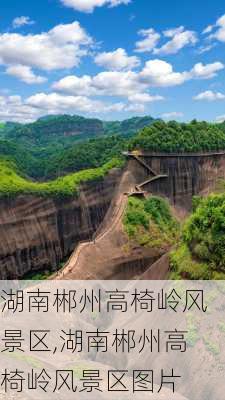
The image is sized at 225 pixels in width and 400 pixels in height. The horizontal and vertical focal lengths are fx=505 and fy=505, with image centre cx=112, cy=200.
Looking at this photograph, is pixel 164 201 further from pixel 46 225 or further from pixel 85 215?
pixel 46 225

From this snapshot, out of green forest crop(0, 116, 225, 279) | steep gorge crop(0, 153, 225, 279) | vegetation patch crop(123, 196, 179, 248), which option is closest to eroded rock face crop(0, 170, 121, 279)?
steep gorge crop(0, 153, 225, 279)

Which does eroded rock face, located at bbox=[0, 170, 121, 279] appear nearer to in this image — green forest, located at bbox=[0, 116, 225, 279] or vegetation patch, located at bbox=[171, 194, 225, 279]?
green forest, located at bbox=[0, 116, 225, 279]

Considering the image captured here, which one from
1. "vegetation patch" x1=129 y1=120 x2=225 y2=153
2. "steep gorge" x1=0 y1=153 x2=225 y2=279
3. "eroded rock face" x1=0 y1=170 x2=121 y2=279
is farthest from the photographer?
"vegetation patch" x1=129 y1=120 x2=225 y2=153

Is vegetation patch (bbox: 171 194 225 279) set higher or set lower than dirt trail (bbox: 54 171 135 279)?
higher

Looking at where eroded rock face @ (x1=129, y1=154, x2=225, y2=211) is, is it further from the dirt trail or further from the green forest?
the dirt trail

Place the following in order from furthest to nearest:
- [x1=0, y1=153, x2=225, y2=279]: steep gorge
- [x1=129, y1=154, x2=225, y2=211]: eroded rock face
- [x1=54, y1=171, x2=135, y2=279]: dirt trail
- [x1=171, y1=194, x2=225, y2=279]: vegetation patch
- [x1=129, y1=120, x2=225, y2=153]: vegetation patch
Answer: [x1=129, y1=120, x2=225, y2=153]: vegetation patch → [x1=129, y1=154, x2=225, y2=211]: eroded rock face → [x1=0, y1=153, x2=225, y2=279]: steep gorge → [x1=54, y1=171, x2=135, y2=279]: dirt trail → [x1=171, y1=194, x2=225, y2=279]: vegetation patch

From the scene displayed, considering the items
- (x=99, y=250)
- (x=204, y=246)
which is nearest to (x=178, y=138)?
(x=99, y=250)

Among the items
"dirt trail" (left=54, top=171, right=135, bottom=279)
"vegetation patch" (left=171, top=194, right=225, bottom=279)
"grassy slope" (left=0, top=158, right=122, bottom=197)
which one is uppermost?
"grassy slope" (left=0, top=158, right=122, bottom=197)

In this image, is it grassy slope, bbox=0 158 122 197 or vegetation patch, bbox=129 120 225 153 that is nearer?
grassy slope, bbox=0 158 122 197

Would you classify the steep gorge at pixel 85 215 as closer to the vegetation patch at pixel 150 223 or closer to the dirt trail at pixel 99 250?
the dirt trail at pixel 99 250
